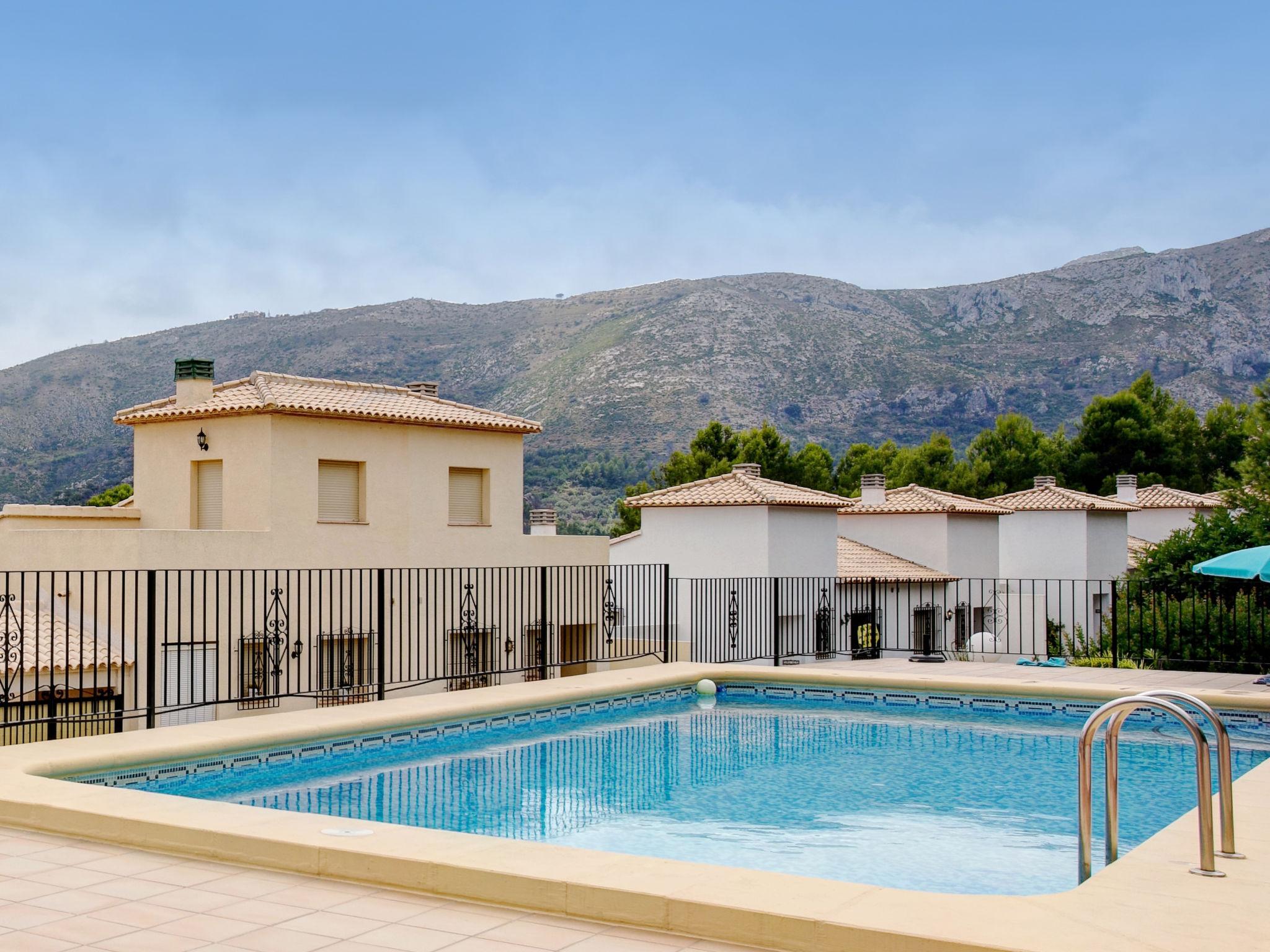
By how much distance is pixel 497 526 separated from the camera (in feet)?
85.5

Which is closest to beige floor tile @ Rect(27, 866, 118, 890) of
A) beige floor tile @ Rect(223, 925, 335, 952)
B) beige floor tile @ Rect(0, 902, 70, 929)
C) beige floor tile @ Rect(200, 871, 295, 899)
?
beige floor tile @ Rect(0, 902, 70, 929)

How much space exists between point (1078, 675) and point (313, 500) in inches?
573

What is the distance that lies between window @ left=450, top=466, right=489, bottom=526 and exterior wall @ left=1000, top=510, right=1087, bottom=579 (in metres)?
15.0

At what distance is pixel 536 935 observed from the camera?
444cm

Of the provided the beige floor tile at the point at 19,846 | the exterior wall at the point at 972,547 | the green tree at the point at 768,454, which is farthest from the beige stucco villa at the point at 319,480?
the green tree at the point at 768,454

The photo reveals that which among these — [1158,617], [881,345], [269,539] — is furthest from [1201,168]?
[269,539]

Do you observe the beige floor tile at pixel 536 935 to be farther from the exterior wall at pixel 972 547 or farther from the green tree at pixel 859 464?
the green tree at pixel 859 464

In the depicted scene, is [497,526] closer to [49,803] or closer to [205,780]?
[205,780]

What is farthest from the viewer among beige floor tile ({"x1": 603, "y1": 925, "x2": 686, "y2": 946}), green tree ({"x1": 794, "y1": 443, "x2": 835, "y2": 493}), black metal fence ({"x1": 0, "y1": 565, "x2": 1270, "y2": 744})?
green tree ({"x1": 794, "y1": 443, "x2": 835, "y2": 493})

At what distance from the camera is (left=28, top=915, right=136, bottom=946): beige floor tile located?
4.29m

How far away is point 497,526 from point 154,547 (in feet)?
27.1

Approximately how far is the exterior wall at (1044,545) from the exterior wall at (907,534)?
152 inches

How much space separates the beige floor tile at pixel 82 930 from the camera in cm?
429

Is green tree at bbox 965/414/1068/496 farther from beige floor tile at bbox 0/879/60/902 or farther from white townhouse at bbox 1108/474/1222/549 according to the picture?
beige floor tile at bbox 0/879/60/902
